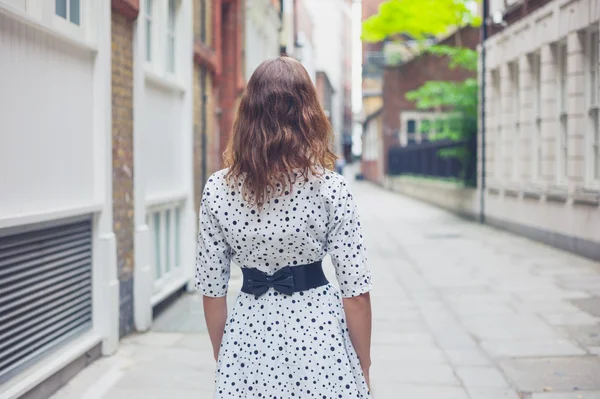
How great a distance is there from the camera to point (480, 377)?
5484 mm

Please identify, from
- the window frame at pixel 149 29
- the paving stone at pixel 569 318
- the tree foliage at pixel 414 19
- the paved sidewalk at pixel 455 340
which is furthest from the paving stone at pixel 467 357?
the tree foliage at pixel 414 19

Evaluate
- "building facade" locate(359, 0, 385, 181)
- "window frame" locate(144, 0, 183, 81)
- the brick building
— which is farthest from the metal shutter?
"building facade" locate(359, 0, 385, 181)

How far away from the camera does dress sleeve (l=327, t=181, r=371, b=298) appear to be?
244 cm

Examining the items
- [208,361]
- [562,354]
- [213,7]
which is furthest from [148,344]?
[213,7]

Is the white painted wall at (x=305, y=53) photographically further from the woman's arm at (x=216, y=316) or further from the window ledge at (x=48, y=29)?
the woman's arm at (x=216, y=316)

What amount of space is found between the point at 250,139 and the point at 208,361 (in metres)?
3.69

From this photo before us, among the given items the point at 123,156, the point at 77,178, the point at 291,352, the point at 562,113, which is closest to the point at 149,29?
the point at 123,156

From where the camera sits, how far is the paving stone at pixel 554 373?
523 cm

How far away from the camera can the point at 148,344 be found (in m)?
6.38

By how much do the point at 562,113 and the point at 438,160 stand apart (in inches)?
501

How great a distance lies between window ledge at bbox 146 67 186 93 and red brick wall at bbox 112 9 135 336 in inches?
A: 27.8

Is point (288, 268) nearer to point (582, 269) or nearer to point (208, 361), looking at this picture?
point (208, 361)

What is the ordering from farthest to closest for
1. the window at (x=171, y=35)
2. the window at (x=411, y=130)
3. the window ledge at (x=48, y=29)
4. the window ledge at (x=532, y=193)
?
the window at (x=411, y=130) → the window ledge at (x=532, y=193) → the window at (x=171, y=35) → the window ledge at (x=48, y=29)

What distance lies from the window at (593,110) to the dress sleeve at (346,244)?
10.4 meters
